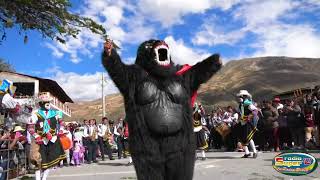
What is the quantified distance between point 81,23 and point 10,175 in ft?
15.0

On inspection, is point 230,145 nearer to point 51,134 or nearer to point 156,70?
point 51,134

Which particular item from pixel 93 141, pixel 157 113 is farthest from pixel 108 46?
pixel 93 141

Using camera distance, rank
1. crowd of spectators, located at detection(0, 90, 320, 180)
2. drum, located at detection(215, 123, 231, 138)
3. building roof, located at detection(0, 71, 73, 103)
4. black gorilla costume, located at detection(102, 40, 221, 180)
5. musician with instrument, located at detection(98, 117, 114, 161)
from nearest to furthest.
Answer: black gorilla costume, located at detection(102, 40, 221, 180), crowd of spectators, located at detection(0, 90, 320, 180), drum, located at detection(215, 123, 231, 138), musician with instrument, located at detection(98, 117, 114, 161), building roof, located at detection(0, 71, 73, 103)

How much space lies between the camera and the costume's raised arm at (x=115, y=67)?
4.62m

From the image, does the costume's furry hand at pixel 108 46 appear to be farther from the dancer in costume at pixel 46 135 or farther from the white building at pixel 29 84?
the white building at pixel 29 84

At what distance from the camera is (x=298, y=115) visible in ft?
47.3

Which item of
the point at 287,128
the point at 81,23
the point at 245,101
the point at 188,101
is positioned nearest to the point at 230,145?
the point at 287,128

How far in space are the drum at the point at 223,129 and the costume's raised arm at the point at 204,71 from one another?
1231cm

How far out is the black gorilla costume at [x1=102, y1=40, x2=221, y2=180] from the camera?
4539 millimetres
